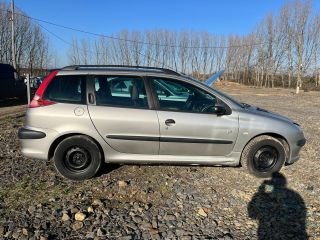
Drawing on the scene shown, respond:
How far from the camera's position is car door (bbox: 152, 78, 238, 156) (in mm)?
5805

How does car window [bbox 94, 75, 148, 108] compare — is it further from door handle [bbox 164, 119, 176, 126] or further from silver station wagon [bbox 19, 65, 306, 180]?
door handle [bbox 164, 119, 176, 126]

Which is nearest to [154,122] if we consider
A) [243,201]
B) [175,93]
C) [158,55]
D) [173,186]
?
[175,93]

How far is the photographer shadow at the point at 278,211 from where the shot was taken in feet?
13.8

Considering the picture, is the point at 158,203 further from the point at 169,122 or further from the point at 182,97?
the point at 182,97

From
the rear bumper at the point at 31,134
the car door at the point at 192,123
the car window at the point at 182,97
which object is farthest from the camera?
the car window at the point at 182,97

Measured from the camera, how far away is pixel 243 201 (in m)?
5.10

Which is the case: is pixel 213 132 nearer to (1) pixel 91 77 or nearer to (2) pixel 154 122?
(2) pixel 154 122

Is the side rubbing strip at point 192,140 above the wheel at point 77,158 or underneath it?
above

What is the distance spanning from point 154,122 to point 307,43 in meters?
50.5

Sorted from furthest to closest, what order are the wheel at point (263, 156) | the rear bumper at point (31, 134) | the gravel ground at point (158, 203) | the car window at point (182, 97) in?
the wheel at point (263, 156) < the car window at point (182, 97) < the rear bumper at point (31, 134) < the gravel ground at point (158, 203)

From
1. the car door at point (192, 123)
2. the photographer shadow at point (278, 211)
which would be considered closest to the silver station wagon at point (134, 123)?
the car door at point (192, 123)

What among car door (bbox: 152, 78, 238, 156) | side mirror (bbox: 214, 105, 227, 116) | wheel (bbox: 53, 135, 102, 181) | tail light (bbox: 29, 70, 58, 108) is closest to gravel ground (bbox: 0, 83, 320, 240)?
wheel (bbox: 53, 135, 102, 181)

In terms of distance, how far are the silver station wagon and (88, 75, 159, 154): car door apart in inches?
0.6

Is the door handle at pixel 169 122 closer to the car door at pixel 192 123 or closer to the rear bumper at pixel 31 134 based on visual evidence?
the car door at pixel 192 123
